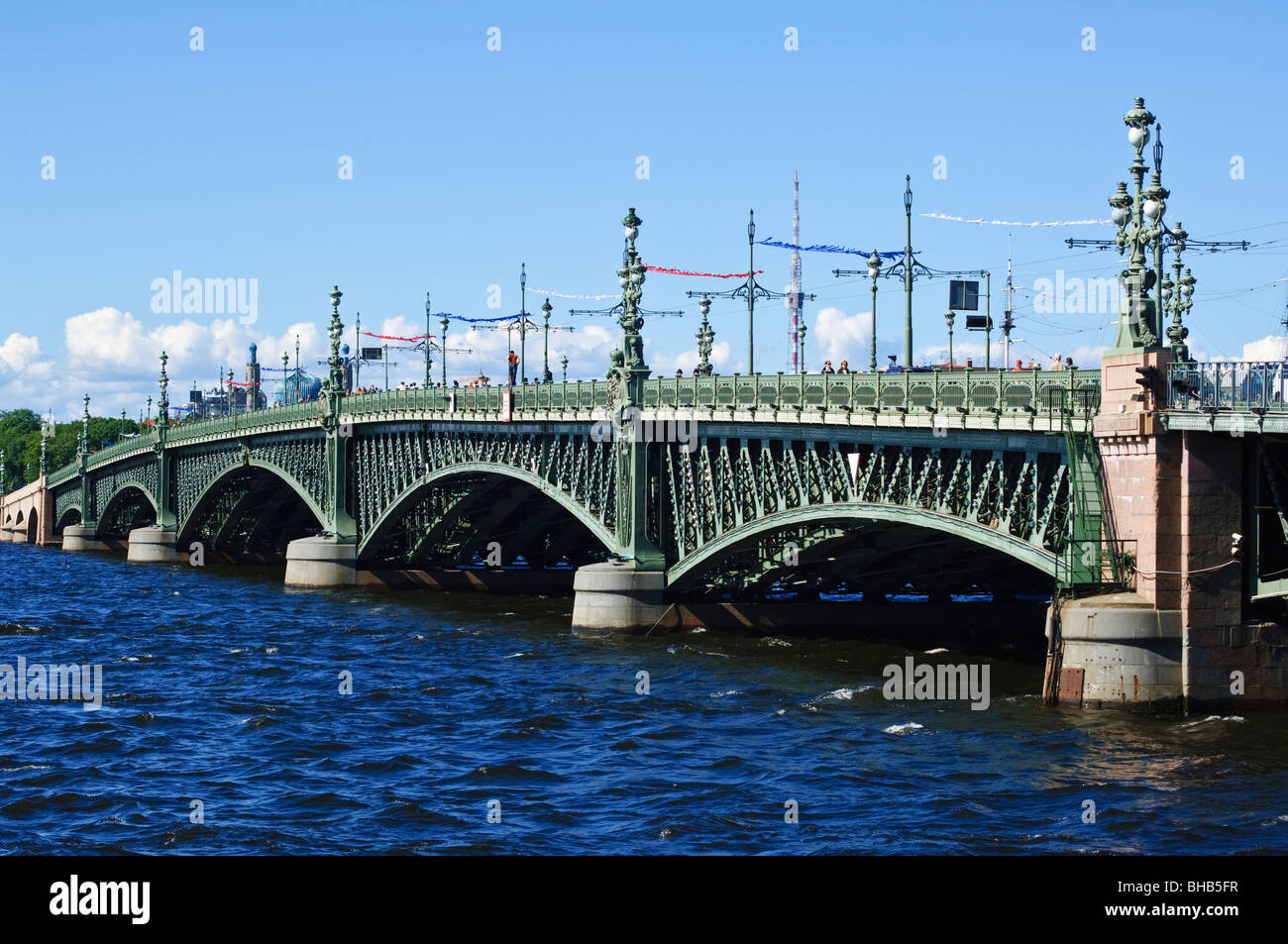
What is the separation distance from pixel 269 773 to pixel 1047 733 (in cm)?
1458

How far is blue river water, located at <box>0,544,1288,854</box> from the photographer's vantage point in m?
25.2

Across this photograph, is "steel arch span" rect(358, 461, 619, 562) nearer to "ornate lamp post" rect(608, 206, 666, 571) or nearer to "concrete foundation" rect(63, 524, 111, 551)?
"ornate lamp post" rect(608, 206, 666, 571)

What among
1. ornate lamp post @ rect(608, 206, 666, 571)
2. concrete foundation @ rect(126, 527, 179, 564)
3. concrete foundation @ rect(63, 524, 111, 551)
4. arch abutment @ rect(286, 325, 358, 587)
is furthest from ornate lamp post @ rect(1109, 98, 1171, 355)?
concrete foundation @ rect(63, 524, 111, 551)

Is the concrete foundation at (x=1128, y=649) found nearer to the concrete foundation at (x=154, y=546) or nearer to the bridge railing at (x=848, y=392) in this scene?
the bridge railing at (x=848, y=392)

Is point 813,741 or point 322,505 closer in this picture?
point 813,741

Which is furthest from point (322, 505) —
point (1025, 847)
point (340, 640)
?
point (1025, 847)

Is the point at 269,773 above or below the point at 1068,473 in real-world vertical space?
below

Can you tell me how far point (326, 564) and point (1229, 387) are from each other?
50950mm

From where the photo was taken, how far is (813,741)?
32938 millimetres

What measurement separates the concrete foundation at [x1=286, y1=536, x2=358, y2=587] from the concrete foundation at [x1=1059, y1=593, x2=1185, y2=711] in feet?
156

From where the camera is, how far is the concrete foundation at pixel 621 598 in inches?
2020

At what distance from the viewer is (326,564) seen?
75312 mm

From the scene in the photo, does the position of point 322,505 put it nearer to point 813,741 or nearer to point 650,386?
point 650,386

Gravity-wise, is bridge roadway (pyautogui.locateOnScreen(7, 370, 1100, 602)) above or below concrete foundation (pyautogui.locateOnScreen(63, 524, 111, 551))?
above
